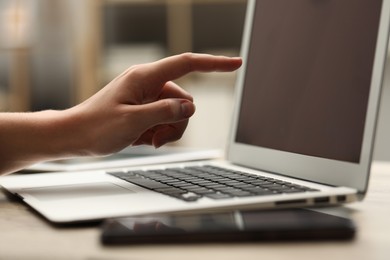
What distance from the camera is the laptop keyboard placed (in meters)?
0.62

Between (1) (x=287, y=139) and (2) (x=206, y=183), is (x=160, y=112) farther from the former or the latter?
(1) (x=287, y=139)

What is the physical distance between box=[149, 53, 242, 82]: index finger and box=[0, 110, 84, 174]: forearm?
127 millimetres

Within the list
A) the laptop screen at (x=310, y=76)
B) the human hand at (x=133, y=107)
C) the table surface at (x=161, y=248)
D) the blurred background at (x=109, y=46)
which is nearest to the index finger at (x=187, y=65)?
the human hand at (x=133, y=107)

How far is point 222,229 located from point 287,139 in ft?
1.23

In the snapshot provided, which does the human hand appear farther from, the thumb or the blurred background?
the blurred background

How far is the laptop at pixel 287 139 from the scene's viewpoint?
0.60m

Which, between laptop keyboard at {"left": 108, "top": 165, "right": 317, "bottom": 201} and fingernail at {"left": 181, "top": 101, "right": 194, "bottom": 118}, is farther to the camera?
fingernail at {"left": 181, "top": 101, "right": 194, "bottom": 118}

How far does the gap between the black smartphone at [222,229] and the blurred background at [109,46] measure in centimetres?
219

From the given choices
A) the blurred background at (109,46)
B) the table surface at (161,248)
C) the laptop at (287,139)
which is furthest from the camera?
the blurred background at (109,46)

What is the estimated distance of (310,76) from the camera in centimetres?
79

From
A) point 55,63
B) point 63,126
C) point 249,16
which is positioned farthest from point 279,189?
point 55,63

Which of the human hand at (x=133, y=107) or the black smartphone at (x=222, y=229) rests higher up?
the human hand at (x=133, y=107)

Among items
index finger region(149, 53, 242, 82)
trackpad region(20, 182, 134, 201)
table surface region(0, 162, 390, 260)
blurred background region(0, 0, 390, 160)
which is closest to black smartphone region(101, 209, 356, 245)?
table surface region(0, 162, 390, 260)

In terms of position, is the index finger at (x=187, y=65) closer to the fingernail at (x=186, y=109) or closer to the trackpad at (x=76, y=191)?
the fingernail at (x=186, y=109)
